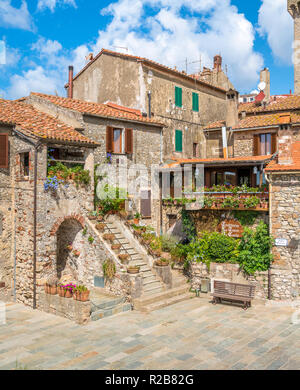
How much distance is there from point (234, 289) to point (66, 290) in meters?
6.77

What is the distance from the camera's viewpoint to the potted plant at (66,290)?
42.3ft

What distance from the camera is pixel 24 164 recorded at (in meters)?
15.7

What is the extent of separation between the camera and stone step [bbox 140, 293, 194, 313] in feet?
45.7

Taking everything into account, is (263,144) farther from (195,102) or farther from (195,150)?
(195,102)

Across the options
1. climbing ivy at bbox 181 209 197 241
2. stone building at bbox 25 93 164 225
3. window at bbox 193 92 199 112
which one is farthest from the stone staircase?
window at bbox 193 92 199 112

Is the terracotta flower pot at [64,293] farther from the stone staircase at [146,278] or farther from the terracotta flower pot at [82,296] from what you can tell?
the stone staircase at [146,278]

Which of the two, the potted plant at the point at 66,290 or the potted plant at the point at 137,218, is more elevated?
the potted plant at the point at 137,218

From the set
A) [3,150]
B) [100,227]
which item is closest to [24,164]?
[3,150]

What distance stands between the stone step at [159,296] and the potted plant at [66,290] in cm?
268

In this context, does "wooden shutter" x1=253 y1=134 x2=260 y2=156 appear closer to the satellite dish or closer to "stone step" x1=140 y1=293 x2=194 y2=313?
the satellite dish

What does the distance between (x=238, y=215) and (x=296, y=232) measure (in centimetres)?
283

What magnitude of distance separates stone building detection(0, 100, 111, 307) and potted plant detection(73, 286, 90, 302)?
92.4 inches

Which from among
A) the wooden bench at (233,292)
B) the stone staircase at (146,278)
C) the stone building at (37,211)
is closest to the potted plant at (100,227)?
the stone staircase at (146,278)
